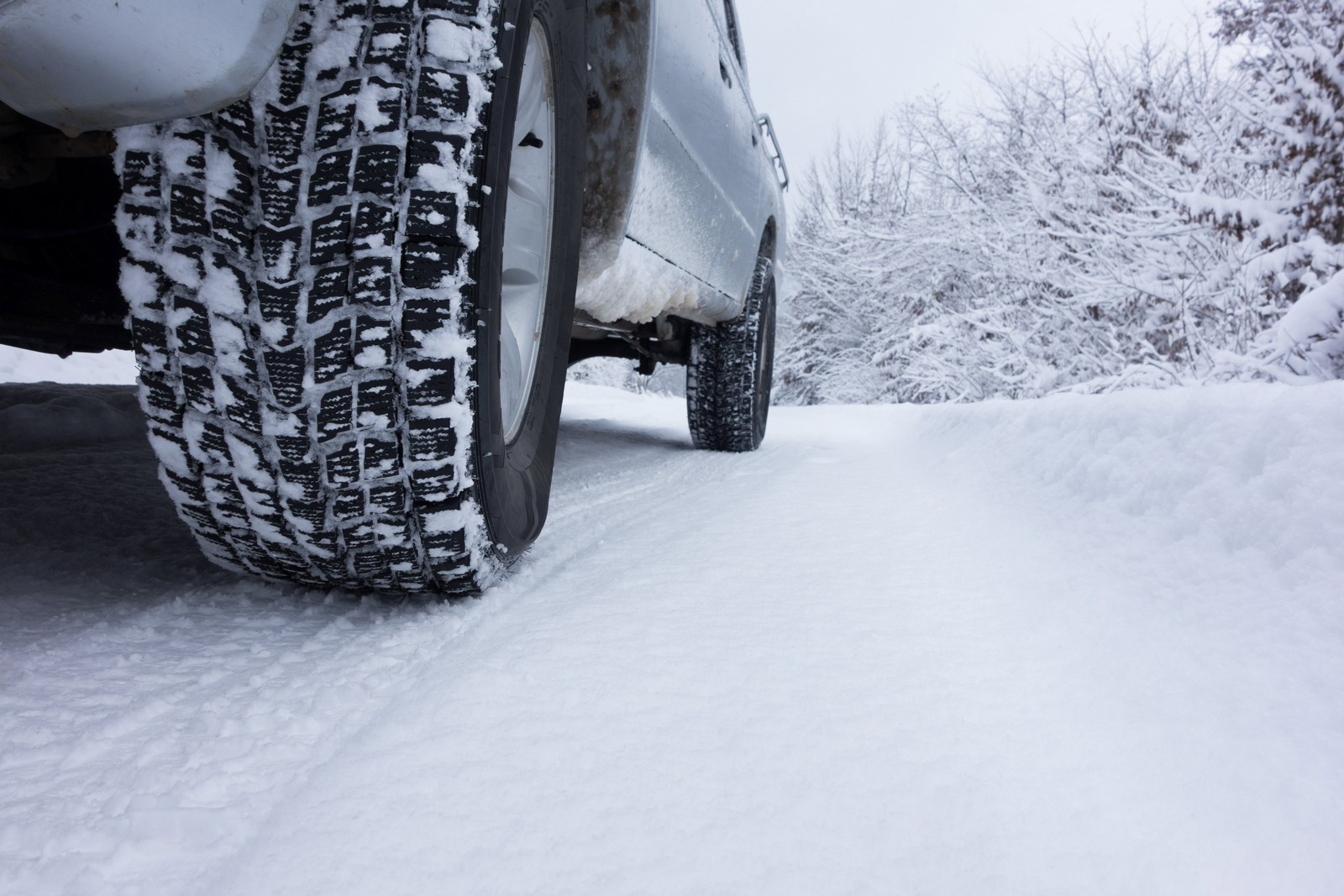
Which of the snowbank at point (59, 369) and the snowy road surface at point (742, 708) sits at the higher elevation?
the snowbank at point (59, 369)

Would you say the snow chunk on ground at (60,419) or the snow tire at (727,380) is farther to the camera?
the snow tire at (727,380)

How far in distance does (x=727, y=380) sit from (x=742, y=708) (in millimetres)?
2232

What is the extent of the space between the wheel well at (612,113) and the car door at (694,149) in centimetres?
3

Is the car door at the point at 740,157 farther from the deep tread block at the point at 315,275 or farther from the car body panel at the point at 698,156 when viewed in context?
the deep tread block at the point at 315,275

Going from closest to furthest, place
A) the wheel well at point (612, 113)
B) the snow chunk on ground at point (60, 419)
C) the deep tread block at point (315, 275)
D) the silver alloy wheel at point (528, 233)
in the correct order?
the deep tread block at point (315, 275) → the silver alloy wheel at point (528, 233) → the wheel well at point (612, 113) → the snow chunk on ground at point (60, 419)

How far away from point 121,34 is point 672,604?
2.56ft

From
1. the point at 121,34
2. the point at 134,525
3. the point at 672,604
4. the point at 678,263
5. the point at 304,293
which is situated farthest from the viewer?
the point at 678,263

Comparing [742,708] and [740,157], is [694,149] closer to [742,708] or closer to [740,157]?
[740,157]

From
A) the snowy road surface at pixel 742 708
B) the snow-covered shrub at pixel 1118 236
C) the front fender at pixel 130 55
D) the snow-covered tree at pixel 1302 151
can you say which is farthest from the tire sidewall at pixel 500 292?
the snow-covered tree at pixel 1302 151

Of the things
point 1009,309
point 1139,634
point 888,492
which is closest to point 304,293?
point 1139,634

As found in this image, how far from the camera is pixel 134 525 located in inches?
50.1

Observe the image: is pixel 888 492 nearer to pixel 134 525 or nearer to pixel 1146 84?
pixel 134 525

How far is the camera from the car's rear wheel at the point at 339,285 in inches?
29.6

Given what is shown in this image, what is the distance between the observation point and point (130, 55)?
0.58m
